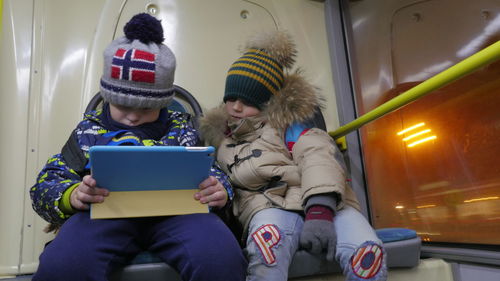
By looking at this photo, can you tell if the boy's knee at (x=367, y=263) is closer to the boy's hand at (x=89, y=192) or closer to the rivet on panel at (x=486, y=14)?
the boy's hand at (x=89, y=192)

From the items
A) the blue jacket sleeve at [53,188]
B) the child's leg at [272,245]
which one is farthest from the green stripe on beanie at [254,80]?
the blue jacket sleeve at [53,188]

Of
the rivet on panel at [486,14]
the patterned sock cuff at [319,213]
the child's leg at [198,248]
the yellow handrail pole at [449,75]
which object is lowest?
the child's leg at [198,248]

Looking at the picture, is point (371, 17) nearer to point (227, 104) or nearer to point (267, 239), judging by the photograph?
point (227, 104)

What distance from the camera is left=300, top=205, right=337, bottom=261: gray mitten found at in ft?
3.07

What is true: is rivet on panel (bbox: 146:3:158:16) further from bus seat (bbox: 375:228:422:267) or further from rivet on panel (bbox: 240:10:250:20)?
bus seat (bbox: 375:228:422:267)

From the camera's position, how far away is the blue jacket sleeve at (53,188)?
89 centimetres

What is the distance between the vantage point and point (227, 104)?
134cm

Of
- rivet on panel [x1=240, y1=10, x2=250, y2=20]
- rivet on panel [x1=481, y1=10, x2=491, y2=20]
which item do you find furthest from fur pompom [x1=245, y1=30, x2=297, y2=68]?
rivet on panel [x1=481, y1=10, x2=491, y2=20]

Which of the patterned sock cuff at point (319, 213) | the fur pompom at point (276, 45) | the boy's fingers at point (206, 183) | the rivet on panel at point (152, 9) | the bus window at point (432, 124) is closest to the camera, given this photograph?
the boy's fingers at point (206, 183)

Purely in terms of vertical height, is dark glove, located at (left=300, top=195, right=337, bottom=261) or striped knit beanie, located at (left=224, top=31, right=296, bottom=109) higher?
striped knit beanie, located at (left=224, top=31, right=296, bottom=109)

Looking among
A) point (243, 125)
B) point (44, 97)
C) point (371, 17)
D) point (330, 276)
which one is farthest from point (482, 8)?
point (44, 97)

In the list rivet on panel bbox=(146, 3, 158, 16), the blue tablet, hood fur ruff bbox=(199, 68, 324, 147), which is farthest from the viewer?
rivet on panel bbox=(146, 3, 158, 16)

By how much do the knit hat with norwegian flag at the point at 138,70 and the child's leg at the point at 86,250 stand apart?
307mm

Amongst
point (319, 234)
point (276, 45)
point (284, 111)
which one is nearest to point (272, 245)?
point (319, 234)
